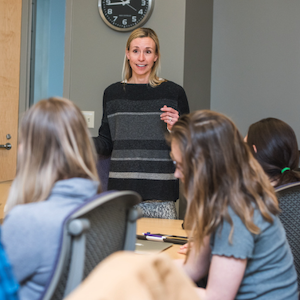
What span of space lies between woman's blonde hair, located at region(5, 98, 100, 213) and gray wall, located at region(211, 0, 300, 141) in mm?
2539

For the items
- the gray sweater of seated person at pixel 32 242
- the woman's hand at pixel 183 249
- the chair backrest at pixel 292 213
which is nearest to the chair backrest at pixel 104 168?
the woman's hand at pixel 183 249

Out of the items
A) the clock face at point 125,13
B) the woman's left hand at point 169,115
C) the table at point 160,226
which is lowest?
the table at point 160,226

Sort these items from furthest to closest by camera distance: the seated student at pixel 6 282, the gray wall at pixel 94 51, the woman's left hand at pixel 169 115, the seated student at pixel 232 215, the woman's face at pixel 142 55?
the gray wall at pixel 94 51
the woman's face at pixel 142 55
the woman's left hand at pixel 169 115
the seated student at pixel 232 215
the seated student at pixel 6 282

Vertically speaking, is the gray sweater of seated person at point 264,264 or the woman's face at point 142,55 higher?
the woman's face at point 142,55

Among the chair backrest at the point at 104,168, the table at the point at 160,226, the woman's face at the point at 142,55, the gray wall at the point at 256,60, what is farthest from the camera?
the gray wall at the point at 256,60

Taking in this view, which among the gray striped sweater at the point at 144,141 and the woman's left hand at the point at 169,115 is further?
the gray striped sweater at the point at 144,141

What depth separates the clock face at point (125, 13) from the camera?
277 cm

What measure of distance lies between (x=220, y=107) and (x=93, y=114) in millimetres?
1250

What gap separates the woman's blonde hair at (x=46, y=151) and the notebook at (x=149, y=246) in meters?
0.48

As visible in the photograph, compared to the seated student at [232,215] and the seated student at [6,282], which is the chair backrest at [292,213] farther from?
the seated student at [6,282]

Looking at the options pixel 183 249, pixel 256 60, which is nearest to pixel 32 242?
pixel 183 249

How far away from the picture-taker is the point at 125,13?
2838mm

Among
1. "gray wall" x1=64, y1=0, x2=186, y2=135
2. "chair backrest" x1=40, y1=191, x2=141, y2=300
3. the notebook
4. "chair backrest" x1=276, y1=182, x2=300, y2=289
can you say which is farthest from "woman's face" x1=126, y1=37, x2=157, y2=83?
"chair backrest" x1=40, y1=191, x2=141, y2=300

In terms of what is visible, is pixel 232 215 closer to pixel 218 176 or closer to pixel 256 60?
pixel 218 176
